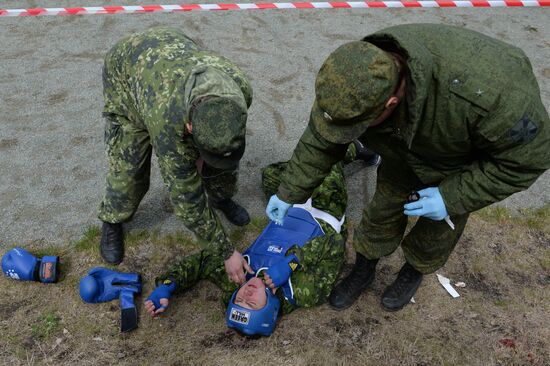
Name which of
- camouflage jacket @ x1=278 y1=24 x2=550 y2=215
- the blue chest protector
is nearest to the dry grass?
the blue chest protector

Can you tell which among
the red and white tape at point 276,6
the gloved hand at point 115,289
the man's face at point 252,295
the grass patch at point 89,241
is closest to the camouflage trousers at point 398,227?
the man's face at point 252,295

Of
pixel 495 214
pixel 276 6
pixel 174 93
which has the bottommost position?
pixel 495 214

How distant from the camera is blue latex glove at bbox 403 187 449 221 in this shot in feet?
7.65

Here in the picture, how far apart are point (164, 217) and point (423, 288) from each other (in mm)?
2091

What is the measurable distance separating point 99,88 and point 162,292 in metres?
2.94

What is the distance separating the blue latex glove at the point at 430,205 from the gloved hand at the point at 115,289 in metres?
1.93

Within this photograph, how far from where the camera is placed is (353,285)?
334 centimetres

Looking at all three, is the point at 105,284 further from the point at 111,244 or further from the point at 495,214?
the point at 495,214

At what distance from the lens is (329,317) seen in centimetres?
331

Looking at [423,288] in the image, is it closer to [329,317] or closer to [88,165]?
[329,317]

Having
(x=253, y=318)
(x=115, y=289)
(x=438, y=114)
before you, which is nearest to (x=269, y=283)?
(x=253, y=318)

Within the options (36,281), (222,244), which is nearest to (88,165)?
(36,281)

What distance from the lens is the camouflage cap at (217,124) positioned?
2236mm

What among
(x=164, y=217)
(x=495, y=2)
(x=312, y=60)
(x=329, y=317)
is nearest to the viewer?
(x=329, y=317)
